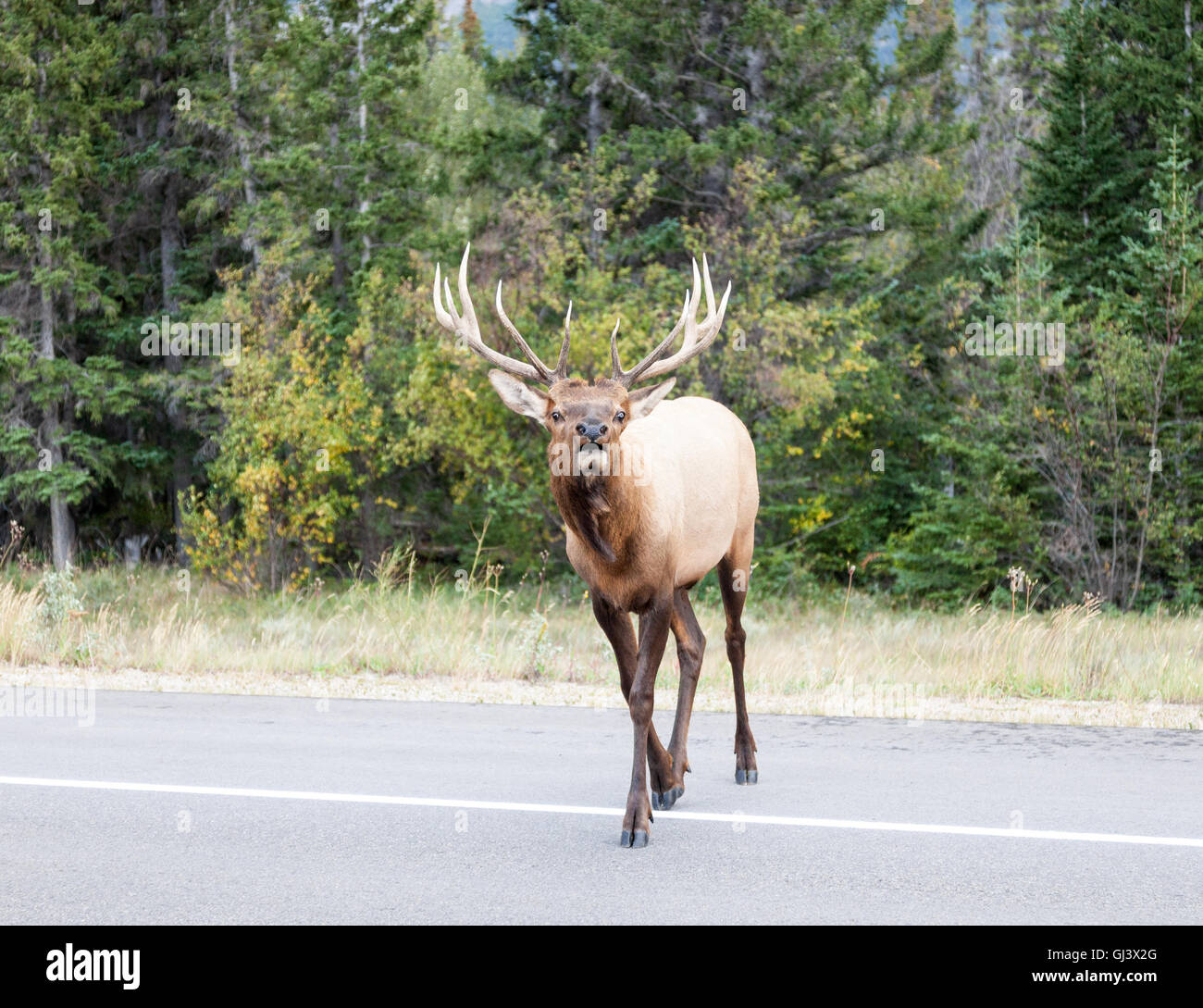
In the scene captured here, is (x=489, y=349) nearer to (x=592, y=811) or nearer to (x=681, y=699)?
(x=681, y=699)

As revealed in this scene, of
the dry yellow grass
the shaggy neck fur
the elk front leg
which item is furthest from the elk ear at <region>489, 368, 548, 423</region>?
the dry yellow grass

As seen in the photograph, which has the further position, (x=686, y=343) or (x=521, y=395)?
(x=686, y=343)

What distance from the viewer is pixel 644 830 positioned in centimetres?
660

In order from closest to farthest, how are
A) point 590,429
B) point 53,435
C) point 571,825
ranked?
point 590,429, point 571,825, point 53,435

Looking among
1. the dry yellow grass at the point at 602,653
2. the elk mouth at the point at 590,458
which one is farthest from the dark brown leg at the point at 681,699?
the dry yellow grass at the point at 602,653

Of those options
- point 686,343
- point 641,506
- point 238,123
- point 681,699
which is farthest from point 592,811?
point 238,123

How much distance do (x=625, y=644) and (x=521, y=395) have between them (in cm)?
143

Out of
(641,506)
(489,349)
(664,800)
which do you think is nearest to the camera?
(641,506)

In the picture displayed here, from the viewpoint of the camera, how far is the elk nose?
655 cm

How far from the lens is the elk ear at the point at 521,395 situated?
6.88 m

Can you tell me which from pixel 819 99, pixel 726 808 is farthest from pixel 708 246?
pixel 726 808

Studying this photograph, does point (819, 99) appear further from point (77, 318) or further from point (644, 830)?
point (644, 830)

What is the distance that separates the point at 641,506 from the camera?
7.08 metres

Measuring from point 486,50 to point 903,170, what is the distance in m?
8.71
